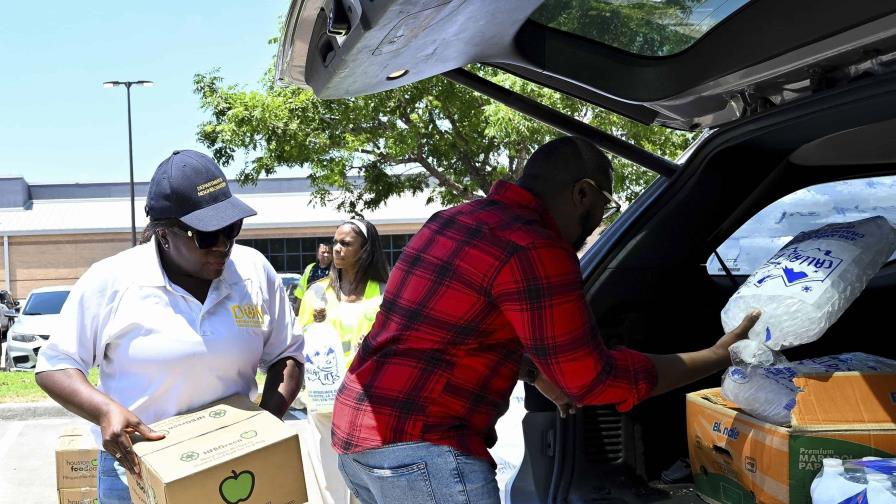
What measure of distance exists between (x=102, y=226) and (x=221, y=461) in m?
39.6

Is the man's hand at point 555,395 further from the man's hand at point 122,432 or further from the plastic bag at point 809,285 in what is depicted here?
the man's hand at point 122,432

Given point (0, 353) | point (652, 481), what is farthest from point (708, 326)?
point (0, 353)

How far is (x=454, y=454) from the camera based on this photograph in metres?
2.34

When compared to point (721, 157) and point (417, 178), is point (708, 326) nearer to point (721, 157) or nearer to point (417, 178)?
point (721, 157)

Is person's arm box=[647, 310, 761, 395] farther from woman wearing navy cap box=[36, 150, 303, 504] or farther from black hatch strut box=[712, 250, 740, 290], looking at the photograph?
woman wearing navy cap box=[36, 150, 303, 504]

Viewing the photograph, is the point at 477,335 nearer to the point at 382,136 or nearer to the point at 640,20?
the point at 640,20

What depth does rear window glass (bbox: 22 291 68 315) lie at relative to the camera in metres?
15.2

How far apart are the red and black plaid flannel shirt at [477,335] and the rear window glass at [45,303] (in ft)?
46.1

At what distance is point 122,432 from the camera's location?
2.46 m

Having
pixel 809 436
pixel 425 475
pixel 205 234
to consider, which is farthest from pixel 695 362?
pixel 205 234

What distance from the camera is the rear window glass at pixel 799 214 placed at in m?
3.10

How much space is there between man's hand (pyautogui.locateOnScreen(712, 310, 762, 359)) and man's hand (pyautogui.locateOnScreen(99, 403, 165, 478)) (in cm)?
144

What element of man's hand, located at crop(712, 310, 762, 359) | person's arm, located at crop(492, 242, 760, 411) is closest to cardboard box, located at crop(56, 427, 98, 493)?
person's arm, located at crop(492, 242, 760, 411)

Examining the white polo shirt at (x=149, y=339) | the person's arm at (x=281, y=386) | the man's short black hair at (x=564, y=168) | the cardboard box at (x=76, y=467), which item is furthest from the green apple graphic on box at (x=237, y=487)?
the cardboard box at (x=76, y=467)
